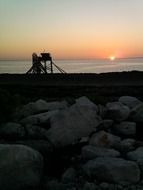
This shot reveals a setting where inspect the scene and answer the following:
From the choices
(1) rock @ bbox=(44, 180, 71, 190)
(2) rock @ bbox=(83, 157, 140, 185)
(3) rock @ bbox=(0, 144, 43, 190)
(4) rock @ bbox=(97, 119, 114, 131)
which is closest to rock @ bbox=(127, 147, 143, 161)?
(2) rock @ bbox=(83, 157, 140, 185)

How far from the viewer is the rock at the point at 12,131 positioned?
38.2 feet

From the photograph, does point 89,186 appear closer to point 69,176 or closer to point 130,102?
point 69,176

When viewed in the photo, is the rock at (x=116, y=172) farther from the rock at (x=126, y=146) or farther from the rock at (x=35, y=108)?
the rock at (x=35, y=108)

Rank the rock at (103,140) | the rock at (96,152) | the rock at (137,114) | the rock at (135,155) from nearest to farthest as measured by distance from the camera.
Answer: the rock at (135,155) → the rock at (96,152) → the rock at (103,140) → the rock at (137,114)

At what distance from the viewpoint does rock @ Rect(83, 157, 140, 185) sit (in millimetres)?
8578

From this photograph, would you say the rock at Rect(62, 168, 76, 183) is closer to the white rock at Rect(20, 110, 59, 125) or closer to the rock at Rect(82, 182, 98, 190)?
the rock at Rect(82, 182, 98, 190)

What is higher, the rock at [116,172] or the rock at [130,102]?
the rock at [130,102]

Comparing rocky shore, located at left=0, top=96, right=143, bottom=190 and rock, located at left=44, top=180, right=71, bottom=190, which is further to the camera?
rock, located at left=44, top=180, right=71, bottom=190

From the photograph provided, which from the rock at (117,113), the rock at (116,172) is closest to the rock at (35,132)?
the rock at (117,113)

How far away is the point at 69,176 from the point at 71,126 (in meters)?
1.99

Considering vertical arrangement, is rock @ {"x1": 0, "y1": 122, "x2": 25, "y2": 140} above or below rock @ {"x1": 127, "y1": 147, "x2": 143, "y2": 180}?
above

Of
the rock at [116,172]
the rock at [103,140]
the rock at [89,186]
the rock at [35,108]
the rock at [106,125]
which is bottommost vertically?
the rock at [89,186]

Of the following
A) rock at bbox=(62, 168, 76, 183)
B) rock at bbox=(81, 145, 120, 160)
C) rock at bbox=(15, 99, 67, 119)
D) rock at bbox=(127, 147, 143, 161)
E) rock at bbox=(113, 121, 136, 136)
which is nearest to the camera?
rock at bbox=(62, 168, 76, 183)

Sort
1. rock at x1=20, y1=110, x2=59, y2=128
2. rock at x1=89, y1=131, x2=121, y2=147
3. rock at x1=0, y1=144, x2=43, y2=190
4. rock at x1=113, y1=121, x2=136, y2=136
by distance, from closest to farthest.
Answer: rock at x1=0, y1=144, x2=43, y2=190 → rock at x1=89, y1=131, x2=121, y2=147 → rock at x1=113, y1=121, x2=136, y2=136 → rock at x1=20, y1=110, x2=59, y2=128
